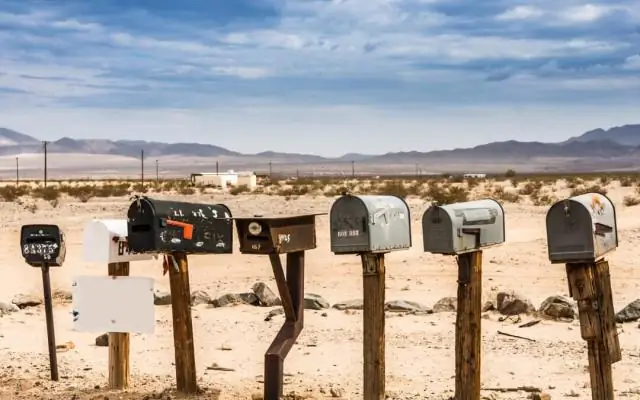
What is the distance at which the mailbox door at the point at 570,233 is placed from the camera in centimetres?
548

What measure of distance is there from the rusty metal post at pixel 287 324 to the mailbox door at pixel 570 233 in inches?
76.6

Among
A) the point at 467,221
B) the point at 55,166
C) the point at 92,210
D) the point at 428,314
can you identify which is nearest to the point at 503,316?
the point at 428,314

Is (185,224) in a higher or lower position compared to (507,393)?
higher

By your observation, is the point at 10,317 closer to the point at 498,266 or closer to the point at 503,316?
the point at 503,316

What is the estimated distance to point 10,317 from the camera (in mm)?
10758

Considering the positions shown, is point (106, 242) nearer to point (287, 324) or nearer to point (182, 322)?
point (182, 322)

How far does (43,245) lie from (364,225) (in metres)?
2.92

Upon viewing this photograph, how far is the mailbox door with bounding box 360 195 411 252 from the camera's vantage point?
6160 mm

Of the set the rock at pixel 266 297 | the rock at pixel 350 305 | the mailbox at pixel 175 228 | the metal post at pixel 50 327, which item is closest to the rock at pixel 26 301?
the rock at pixel 266 297

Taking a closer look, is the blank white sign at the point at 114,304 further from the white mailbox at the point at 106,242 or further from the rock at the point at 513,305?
the rock at the point at 513,305

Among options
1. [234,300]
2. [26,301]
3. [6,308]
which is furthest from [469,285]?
[26,301]

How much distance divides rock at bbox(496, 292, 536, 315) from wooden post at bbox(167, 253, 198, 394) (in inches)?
169

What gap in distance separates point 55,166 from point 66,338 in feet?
646

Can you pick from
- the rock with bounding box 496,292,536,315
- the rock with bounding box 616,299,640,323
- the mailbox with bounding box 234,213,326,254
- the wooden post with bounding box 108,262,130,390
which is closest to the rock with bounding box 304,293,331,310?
the rock with bounding box 496,292,536,315
